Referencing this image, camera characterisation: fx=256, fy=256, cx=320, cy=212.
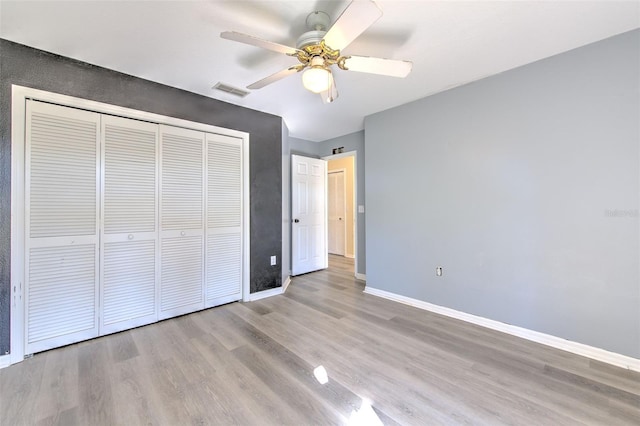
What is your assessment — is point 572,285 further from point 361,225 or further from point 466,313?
point 361,225

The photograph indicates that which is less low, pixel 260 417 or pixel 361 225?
pixel 361 225

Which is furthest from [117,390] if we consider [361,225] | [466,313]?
[361,225]

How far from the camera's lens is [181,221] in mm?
2859

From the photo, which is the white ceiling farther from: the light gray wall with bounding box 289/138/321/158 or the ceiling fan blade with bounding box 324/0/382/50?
the light gray wall with bounding box 289/138/321/158

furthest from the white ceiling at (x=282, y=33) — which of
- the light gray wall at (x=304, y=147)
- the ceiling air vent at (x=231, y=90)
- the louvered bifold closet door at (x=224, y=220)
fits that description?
the light gray wall at (x=304, y=147)

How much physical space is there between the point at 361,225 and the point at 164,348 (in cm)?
314

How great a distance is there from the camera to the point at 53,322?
2.14 meters

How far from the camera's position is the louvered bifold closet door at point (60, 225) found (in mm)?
2068

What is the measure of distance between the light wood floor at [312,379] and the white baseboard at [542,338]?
0.30ft

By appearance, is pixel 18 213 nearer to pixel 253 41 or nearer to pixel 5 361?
pixel 5 361

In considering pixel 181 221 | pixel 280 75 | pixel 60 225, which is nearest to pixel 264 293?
pixel 181 221

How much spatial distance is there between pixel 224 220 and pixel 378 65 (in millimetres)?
2411

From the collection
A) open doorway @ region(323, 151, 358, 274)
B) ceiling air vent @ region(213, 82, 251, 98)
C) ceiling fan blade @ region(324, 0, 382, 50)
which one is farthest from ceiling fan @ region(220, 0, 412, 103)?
open doorway @ region(323, 151, 358, 274)

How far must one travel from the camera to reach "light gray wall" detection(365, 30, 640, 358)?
1973 mm
